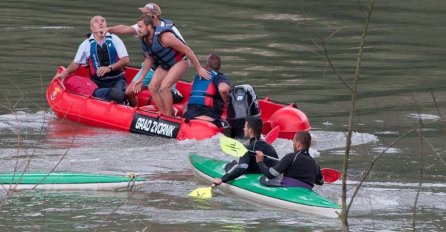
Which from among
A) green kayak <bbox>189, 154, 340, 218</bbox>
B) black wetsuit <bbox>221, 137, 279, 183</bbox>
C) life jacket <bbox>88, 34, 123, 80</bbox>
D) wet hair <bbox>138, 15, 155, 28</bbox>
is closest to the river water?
green kayak <bbox>189, 154, 340, 218</bbox>

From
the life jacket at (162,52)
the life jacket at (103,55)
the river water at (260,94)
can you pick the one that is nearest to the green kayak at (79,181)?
the river water at (260,94)

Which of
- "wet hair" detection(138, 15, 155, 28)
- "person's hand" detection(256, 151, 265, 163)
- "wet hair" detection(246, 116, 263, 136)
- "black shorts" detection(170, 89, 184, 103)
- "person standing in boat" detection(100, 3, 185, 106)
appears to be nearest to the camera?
"person's hand" detection(256, 151, 265, 163)

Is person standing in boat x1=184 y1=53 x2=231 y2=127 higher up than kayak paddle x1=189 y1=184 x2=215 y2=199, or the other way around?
person standing in boat x1=184 y1=53 x2=231 y2=127

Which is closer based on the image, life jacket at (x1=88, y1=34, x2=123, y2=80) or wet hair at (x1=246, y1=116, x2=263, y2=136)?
wet hair at (x1=246, y1=116, x2=263, y2=136)

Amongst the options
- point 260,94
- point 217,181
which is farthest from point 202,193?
point 260,94

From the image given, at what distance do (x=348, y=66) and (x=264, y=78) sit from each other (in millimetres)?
1816

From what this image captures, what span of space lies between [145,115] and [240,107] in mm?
1384

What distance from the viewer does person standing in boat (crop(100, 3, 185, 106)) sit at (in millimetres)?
13430

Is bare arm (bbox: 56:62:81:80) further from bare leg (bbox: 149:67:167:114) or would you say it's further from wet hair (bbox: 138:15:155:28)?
wet hair (bbox: 138:15:155:28)

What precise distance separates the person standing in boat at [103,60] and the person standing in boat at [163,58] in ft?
2.22

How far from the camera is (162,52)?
43.6 feet

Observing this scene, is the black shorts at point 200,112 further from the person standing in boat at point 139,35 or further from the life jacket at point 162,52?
the person standing in boat at point 139,35

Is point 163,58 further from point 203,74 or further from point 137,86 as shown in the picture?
A: point 203,74

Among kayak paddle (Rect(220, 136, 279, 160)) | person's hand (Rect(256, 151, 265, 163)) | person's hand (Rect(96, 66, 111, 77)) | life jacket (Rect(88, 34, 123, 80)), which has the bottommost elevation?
person's hand (Rect(256, 151, 265, 163))
